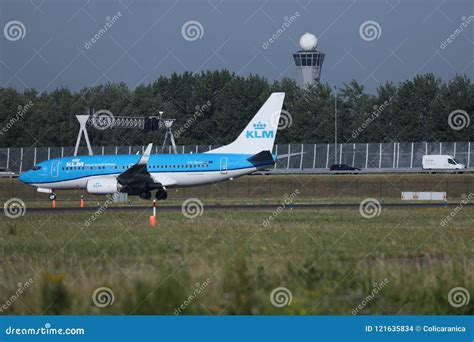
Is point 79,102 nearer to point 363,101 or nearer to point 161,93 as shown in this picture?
point 161,93

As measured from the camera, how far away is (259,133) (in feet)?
212

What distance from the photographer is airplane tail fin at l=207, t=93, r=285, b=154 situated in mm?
64312

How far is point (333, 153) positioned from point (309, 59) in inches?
2465

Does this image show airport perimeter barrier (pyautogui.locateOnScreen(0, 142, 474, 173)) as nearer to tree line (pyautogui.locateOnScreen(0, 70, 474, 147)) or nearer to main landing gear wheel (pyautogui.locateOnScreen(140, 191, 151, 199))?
tree line (pyautogui.locateOnScreen(0, 70, 474, 147))

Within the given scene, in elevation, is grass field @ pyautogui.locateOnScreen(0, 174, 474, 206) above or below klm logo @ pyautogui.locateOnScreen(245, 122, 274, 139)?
below

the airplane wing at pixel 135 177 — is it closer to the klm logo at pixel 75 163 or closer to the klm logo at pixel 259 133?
the klm logo at pixel 75 163

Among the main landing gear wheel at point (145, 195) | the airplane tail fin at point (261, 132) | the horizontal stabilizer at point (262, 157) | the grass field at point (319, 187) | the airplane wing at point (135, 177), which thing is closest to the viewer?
the airplane wing at point (135, 177)

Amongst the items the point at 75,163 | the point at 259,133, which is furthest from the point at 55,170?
the point at 259,133

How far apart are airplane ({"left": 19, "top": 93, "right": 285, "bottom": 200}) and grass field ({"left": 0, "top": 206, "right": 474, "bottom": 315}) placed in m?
26.4

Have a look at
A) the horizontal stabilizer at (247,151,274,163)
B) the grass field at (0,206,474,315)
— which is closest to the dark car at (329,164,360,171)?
the horizontal stabilizer at (247,151,274,163)

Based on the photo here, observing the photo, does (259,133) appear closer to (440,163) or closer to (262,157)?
(262,157)

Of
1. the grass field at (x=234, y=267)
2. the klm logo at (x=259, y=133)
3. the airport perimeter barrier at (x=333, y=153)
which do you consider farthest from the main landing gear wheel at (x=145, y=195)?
the grass field at (x=234, y=267)

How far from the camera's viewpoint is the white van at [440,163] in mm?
95000

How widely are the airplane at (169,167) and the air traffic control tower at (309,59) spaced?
3572 inches
